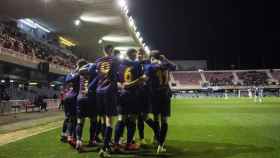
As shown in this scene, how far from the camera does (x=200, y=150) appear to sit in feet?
29.9

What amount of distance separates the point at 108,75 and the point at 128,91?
0.67m

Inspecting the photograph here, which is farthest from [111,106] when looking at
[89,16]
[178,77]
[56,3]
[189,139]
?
[178,77]

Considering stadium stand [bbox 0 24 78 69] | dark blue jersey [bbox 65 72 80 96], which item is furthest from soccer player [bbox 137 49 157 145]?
stadium stand [bbox 0 24 78 69]

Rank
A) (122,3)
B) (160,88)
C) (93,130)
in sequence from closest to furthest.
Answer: (160,88), (93,130), (122,3)

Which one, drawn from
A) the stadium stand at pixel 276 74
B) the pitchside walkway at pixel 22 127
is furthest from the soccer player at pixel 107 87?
the stadium stand at pixel 276 74

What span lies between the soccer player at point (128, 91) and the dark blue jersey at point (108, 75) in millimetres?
375

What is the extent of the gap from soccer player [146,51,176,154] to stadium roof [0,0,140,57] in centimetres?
2247

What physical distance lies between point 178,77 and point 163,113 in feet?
249

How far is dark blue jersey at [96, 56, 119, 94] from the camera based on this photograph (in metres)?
8.75

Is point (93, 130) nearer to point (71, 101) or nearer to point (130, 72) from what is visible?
point (71, 101)

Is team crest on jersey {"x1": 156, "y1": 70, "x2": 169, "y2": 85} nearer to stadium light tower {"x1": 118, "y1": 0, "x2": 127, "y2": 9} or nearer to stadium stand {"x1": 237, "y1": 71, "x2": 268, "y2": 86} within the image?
stadium light tower {"x1": 118, "y1": 0, "x2": 127, "y2": 9}

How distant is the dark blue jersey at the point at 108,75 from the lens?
8.75 meters

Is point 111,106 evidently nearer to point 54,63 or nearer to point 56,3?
point 56,3

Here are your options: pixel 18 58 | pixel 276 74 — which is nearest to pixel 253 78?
pixel 276 74
